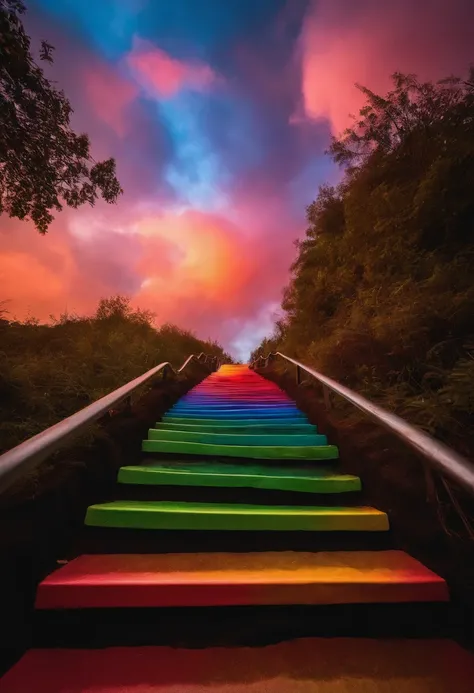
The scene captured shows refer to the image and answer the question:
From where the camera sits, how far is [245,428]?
10.5 feet

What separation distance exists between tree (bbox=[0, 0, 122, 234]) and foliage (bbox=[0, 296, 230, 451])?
7.03ft

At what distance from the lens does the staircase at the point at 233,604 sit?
105cm

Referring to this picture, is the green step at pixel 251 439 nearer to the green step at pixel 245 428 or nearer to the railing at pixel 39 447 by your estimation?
the green step at pixel 245 428

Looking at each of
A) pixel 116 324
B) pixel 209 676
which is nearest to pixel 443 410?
pixel 209 676

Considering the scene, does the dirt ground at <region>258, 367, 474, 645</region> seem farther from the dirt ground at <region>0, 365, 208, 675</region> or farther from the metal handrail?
the dirt ground at <region>0, 365, 208, 675</region>

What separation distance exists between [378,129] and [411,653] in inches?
278

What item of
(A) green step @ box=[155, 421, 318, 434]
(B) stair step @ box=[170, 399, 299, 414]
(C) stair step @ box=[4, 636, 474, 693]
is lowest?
(C) stair step @ box=[4, 636, 474, 693]

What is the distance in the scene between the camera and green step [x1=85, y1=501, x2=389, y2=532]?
5.51 ft

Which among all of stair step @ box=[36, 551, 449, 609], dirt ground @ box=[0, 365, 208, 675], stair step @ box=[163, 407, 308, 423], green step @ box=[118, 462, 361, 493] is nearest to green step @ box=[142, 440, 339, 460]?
green step @ box=[118, 462, 361, 493]

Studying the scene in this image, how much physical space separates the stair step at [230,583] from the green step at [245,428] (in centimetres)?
173

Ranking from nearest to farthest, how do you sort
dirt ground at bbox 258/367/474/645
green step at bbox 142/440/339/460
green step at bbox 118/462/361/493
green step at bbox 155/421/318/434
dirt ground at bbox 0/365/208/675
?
dirt ground at bbox 0/365/208/675 → dirt ground at bbox 258/367/474/645 → green step at bbox 118/462/361/493 → green step at bbox 142/440/339/460 → green step at bbox 155/421/318/434

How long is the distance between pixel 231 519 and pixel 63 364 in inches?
146

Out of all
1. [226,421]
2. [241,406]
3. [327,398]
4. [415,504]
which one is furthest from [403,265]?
[415,504]

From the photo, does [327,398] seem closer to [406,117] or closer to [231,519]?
[231,519]
